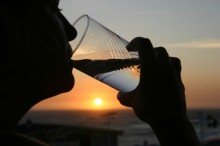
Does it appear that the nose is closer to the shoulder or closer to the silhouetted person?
the silhouetted person

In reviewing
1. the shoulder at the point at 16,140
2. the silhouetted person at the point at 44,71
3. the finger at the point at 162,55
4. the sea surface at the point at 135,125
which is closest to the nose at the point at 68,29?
the silhouetted person at the point at 44,71

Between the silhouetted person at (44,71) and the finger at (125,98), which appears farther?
the finger at (125,98)

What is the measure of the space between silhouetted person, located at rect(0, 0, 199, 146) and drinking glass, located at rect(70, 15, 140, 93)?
0.08 metres

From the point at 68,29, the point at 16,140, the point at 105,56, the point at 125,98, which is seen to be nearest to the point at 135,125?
the point at 125,98

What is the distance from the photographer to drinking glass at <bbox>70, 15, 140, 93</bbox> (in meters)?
1.50

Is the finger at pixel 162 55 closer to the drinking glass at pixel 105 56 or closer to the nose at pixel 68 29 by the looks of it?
the drinking glass at pixel 105 56

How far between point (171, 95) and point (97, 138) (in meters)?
17.5

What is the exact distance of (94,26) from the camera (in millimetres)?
1554

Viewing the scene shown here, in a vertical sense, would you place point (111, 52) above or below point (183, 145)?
above

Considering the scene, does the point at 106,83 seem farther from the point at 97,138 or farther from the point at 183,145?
the point at 97,138

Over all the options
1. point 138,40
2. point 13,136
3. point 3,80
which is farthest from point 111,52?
point 13,136

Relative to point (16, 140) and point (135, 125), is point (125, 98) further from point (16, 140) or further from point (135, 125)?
point (135, 125)

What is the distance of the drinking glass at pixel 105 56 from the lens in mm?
1498

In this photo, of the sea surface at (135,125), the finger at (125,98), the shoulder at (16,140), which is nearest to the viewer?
the shoulder at (16,140)
